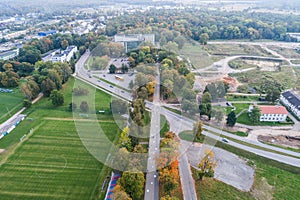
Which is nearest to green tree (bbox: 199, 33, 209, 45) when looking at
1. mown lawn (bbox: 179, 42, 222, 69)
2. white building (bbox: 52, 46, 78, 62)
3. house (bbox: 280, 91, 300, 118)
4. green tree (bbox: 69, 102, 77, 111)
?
mown lawn (bbox: 179, 42, 222, 69)

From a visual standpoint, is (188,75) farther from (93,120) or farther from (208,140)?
(93,120)

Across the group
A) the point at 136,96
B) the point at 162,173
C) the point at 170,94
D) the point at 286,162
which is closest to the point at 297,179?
the point at 286,162

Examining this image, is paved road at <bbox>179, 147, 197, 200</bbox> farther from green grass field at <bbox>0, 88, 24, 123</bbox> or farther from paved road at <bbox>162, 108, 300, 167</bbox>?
green grass field at <bbox>0, 88, 24, 123</bbox>

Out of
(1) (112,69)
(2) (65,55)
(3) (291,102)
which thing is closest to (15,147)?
(1) (112,69)

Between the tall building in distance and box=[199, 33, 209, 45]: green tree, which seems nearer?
the tall building in distance

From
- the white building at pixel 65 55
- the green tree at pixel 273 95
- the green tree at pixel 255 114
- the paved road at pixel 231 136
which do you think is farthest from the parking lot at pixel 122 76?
the green tree at pixel 273 95

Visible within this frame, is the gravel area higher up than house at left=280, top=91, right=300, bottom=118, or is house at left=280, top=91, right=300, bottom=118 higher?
house at left=280, top=91, right=300, bottom=118
